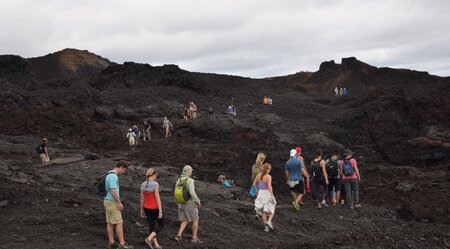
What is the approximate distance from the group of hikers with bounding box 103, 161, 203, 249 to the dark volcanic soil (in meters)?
0.41

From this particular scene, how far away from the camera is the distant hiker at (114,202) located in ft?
27.3

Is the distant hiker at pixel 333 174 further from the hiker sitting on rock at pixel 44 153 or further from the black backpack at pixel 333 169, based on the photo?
the hiker sitting on rock at pixel 44 153

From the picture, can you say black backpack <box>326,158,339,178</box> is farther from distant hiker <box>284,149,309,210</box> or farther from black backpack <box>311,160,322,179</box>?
distant hiker <box>284,149,309,210</box>

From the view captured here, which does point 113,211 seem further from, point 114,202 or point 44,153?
point 44,153

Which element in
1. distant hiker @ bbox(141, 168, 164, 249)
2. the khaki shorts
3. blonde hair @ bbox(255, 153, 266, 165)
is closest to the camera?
the khaki shorts

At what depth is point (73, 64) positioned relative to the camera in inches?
2813

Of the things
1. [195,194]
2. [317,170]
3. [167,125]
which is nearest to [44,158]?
[317,170]

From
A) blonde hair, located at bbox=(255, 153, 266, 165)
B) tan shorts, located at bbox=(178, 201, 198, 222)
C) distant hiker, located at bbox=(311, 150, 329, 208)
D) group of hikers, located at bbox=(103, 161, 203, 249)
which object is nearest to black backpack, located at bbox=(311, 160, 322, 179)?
distant hiker, located at bbox=(311, 150, 329, 208)

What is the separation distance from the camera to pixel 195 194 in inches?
370

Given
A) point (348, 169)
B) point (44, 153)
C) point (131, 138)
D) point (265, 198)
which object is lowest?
point (265, 198)

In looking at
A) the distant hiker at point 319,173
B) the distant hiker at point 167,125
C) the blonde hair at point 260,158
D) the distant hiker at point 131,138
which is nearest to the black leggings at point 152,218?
the blonde hair at point 260,158

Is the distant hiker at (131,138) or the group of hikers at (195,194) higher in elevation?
the distant hiker at (131,138)

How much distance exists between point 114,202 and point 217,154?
1603cm

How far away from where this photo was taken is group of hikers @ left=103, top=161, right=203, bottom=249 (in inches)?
330
